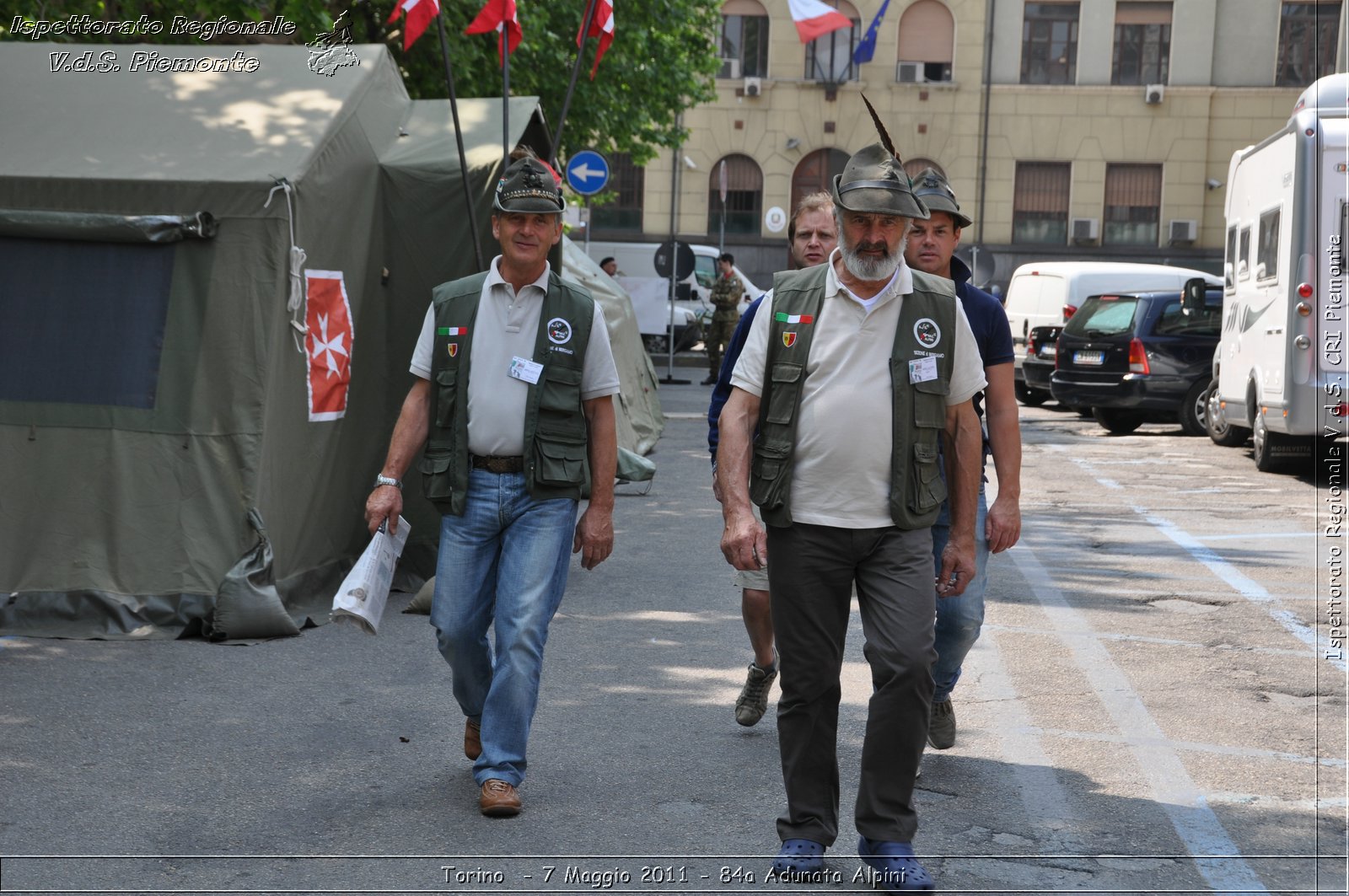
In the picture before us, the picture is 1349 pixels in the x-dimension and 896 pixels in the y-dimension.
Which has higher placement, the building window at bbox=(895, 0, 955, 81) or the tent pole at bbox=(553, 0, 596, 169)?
the building window at bbox=(895, 0, 955, 81)

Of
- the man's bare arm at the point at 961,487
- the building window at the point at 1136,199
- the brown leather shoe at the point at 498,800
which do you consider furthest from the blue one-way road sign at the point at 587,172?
the building window at the point at 1136,199

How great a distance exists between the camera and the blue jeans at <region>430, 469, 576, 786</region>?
489cm

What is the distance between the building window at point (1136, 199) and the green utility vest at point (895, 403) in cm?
3849

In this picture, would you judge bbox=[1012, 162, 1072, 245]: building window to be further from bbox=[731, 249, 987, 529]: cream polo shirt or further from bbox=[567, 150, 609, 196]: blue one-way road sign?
bbox=[731, 249, 987, 529]: cream polo shirt

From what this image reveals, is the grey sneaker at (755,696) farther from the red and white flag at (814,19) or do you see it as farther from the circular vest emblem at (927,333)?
the red and white flag at (814,19)

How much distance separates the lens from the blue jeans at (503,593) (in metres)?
4.89

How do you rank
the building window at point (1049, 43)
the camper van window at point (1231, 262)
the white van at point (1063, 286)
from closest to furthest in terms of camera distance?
the camper van window at point (1231, 262) < the white van at point (1063, 286) < the building window at point (1049, 43)

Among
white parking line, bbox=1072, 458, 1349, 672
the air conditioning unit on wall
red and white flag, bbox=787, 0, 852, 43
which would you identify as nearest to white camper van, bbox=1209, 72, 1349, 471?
white parking line, bbox=1072, 458, 1349, 672

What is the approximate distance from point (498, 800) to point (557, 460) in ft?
3.46

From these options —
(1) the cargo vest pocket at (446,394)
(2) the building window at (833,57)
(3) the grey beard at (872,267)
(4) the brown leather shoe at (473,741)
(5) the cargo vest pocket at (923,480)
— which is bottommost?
(4) the brown leather shoe at (473,741)

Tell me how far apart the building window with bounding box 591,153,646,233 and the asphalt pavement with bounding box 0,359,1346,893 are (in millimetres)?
33861

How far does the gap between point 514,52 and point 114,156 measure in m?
10.4

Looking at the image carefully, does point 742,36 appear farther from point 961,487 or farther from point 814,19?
point 961,487

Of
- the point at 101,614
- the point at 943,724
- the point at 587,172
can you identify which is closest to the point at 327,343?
the point at 101,614
